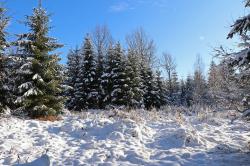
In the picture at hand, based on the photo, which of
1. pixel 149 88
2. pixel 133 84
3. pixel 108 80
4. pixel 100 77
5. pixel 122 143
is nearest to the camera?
pixel 122 143

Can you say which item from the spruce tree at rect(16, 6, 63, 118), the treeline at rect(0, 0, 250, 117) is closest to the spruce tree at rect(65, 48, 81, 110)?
the treeline at rect(0, 0, 250, 117)

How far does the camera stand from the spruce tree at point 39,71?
16031 millimetres

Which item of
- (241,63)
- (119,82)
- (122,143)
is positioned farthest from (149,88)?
(241,63)

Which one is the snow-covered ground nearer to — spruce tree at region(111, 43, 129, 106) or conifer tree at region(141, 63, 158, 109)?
spruce tree at region(111, 43, 129, 106)

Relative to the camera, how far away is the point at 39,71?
55.9ft

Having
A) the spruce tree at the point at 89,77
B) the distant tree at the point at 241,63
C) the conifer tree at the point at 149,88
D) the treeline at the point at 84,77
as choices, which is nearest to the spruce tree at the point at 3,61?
the treeline at the point at 84,77

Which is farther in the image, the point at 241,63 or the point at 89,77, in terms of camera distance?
the point at 89,77

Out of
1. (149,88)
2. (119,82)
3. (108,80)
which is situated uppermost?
(108,80)

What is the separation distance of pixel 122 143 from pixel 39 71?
8.72 meters

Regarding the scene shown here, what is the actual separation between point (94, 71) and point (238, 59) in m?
25.8

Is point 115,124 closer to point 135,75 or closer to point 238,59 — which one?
point 238,59

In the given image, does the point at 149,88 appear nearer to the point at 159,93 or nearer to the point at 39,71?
the point at 159,93

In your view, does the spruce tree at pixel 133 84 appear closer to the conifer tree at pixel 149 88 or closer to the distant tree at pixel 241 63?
the conifer tree at pixel 149 88

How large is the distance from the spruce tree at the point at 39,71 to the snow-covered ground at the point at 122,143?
233 centimetres
